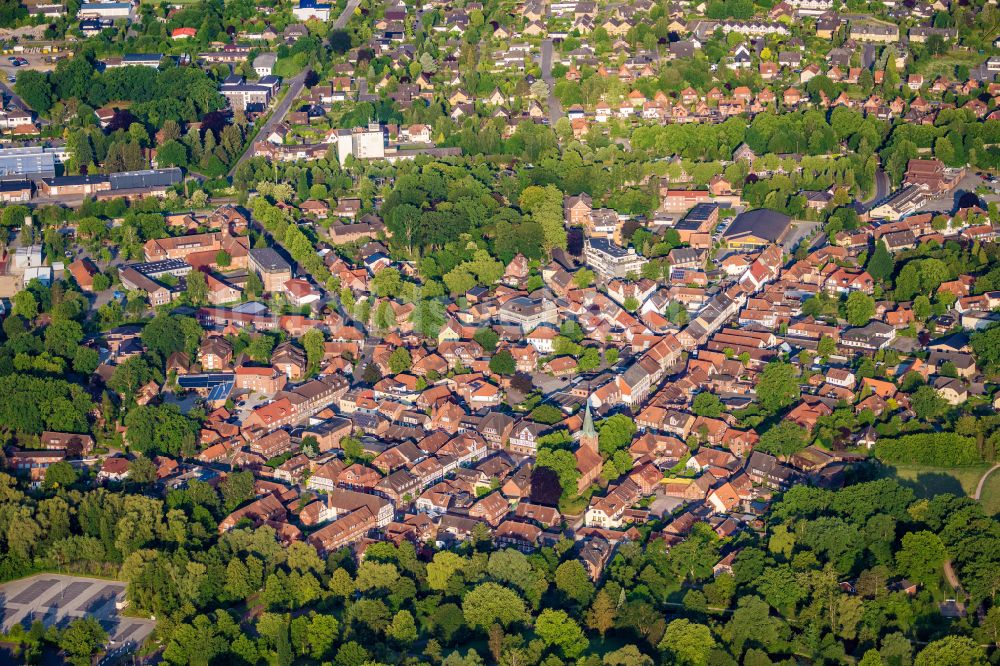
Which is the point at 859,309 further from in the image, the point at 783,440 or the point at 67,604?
the point at 67,604

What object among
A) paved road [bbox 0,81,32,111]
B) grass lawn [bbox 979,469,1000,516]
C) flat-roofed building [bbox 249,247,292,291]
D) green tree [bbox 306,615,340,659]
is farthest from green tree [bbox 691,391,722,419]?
paved road [bbox 0,81,32,111]

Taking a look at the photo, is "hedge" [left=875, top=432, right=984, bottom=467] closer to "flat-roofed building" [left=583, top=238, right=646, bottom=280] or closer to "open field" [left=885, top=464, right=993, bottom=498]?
"open field" [left=885, top=464, right=993, bottom=498]

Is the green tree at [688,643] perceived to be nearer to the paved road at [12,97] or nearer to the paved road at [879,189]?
the paved road at [879,189]

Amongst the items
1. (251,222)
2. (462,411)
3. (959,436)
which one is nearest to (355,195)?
(251,222)

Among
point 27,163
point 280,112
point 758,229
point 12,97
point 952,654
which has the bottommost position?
point 952,654

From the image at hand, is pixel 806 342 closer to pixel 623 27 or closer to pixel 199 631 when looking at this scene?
pixel 199 631

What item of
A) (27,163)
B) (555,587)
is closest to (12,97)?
(27,163)
